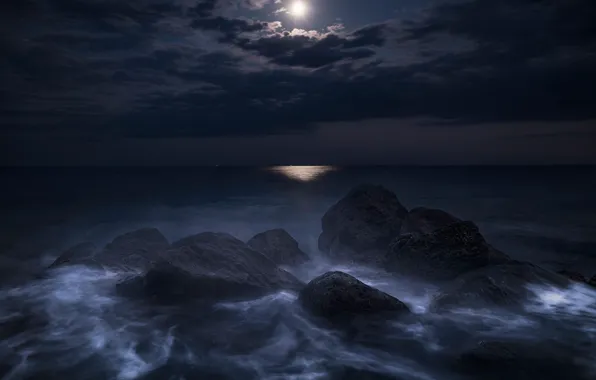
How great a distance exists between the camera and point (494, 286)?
15.5m

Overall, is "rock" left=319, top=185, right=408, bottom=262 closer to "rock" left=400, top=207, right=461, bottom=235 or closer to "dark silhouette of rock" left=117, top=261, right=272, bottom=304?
"rock" left=400, top=207, right=461, bottom=235

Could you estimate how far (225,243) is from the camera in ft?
62.4

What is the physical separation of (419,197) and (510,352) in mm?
71055

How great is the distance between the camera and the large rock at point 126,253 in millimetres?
20375

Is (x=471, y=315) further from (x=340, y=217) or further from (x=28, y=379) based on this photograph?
(x=28, y=379)

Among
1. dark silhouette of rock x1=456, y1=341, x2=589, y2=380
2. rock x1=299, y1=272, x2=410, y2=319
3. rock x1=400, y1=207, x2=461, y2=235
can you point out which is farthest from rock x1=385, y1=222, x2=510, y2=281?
dark silhouette of rock x1=456, y1=341, x2=589, y2=380

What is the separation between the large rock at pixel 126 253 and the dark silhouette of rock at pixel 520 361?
49.8 ft

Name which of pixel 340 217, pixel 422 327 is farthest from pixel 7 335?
pixel 340 217

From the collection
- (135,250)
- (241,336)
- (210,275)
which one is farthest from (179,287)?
(135,250)

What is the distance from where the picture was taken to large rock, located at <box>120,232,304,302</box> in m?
15.5

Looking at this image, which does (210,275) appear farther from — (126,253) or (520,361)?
(520,361)

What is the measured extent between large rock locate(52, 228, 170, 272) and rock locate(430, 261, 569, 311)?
14.2 metres

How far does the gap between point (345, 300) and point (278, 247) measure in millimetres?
10157

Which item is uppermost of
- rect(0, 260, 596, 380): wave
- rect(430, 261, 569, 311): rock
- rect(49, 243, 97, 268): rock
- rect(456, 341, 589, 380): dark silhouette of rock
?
rect(430, 261, 569, 311): rock
